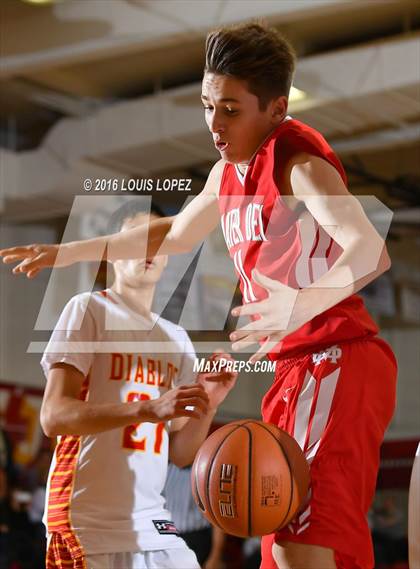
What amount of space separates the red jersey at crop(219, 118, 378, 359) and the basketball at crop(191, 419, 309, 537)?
27 centimetres

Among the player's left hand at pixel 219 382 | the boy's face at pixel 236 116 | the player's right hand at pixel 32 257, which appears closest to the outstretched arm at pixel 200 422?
the player's left hand at pixel 219 382

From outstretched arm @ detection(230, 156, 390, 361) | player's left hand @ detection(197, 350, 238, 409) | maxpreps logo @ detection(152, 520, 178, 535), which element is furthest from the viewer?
maxpreps logo @ detection(152, 520, 178, 535)

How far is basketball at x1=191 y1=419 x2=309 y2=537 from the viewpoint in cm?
236

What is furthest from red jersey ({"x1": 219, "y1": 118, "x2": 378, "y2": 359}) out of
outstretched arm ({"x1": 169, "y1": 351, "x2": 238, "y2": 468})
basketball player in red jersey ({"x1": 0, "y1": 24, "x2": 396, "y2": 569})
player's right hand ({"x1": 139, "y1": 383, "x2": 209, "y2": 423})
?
outstretched arm ({"x1": 169, "y1": 351, "x2": 238, "y2": 468})

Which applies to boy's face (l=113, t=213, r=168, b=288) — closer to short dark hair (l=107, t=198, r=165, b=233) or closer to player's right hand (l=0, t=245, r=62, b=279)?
short dark hair (l=107, t=198, r=165, b=233)

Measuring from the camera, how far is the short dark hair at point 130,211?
3197mm

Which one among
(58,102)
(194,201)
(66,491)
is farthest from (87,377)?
(58,102)

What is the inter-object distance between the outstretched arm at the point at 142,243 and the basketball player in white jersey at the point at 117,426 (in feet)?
0.25

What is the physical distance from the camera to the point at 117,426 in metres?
2.86

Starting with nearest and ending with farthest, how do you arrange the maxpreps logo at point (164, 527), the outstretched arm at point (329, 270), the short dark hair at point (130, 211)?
the outstretched arm at point (329, 270), the maxpreps logo at point (164, 527), the short dark hair at point (130, 211)

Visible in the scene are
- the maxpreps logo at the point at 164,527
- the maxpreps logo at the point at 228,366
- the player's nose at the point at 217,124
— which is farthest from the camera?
the maxpreps logo at the point at 164,527

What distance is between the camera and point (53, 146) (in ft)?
19.9

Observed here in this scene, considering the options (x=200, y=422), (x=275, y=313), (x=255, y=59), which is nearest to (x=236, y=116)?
(x=255, y=59)

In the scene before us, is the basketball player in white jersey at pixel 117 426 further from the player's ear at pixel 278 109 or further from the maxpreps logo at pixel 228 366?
the player's ear at pixel 278 109
